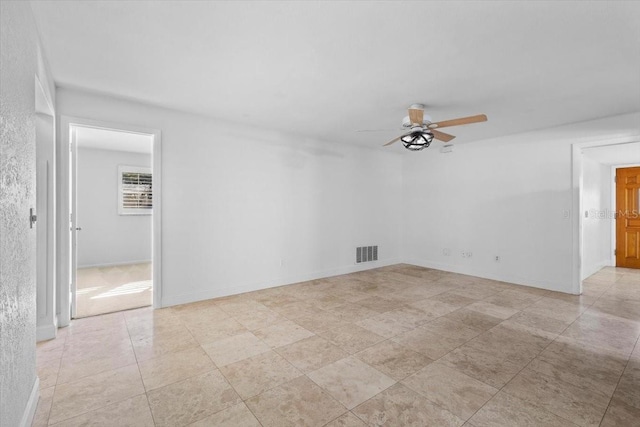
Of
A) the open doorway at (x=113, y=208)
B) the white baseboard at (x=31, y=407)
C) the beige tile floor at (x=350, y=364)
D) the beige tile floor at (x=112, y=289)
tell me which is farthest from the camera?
the open doorway at (x=113, y=208)

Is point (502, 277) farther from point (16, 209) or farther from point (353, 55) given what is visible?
point (16, 209)

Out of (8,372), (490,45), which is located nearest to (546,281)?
(490,45)

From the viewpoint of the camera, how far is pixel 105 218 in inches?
Result: 267

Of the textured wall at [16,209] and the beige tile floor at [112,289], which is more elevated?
the textured wall at [16,209]

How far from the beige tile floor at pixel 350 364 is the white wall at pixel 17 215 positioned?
0.47 meters

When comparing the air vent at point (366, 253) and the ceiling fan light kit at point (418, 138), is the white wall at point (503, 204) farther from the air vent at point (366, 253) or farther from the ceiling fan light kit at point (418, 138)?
the ceiling fan light kit at point (418, 138)

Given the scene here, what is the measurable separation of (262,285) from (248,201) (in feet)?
4.58

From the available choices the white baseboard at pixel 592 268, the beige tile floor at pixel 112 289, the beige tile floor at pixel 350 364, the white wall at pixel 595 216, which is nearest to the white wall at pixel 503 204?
the beige tile floor at pixel 350 364

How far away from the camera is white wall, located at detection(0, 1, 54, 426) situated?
1.36m

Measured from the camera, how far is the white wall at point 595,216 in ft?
18.9

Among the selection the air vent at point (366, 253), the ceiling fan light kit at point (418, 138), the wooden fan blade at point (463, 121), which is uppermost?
the wooden fan blade at point (463, 121)

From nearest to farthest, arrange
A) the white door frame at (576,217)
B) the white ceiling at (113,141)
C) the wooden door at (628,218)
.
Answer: the white door frame at (576,217) → the white ceiling at (113,141) → the wooden door at (628,218)

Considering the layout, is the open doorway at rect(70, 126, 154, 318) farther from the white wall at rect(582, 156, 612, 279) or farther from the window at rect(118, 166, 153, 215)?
the white wall at rect(582, 156, 612, 279)

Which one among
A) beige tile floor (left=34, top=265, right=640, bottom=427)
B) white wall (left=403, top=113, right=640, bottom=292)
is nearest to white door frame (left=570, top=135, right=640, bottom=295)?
white wall (left=403, top=113, right=640, bottom=292)
